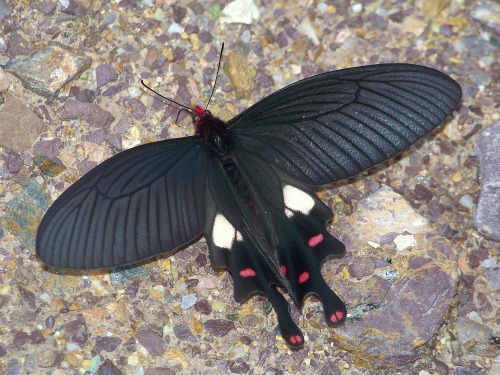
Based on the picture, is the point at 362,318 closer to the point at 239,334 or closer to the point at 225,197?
Result: the point at 239,334

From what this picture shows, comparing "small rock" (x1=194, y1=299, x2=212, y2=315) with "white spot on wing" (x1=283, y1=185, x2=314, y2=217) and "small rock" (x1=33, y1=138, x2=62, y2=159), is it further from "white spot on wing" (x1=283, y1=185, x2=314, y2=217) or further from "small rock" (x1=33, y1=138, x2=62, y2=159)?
"small rock" (x1=33, y1=138, x2=62, y2=159)

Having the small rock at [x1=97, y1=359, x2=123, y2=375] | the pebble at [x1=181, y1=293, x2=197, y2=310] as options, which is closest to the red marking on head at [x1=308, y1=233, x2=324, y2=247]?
the pebble at [x1=181, y1=293, x2=197, y2=310]

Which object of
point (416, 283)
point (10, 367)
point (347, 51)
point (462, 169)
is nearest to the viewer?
point (10, 367)

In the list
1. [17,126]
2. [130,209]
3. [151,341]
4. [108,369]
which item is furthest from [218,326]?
[17,126]

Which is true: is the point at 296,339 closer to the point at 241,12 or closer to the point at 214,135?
the point at 214,135

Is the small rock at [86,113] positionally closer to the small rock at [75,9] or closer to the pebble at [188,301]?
the small rock at [75,9]

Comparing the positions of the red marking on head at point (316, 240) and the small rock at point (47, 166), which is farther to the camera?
the small rock at point (47, 166)

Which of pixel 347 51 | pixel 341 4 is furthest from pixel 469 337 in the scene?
pixel 341 4

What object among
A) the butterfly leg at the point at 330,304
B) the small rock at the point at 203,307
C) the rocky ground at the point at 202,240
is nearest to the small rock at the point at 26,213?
the rocky ground at the point at 202,240

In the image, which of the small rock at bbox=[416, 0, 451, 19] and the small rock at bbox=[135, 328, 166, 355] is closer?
the small rock at bbox=[135, 328, 166, 355]
